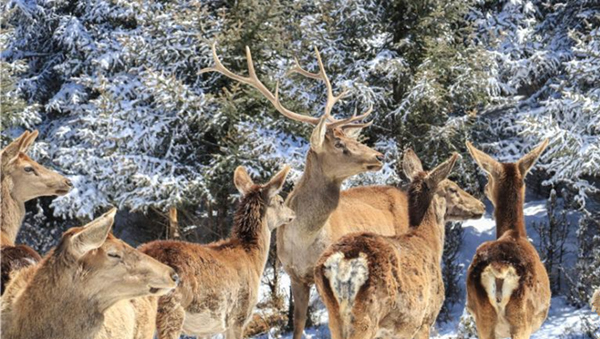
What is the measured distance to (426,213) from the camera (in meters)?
7.27

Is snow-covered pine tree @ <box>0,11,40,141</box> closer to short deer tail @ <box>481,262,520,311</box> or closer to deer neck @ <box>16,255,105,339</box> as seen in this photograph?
deer neck @ <box>16,255,105,339</box>

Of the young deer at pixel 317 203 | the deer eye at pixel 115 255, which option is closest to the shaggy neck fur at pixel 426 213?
the young deer at pixel 317 203

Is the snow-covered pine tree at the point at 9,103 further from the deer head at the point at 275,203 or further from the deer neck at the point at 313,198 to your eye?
the deer head at the point at 275,203

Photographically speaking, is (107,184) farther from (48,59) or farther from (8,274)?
(8,274)

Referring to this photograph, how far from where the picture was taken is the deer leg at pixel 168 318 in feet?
20.1

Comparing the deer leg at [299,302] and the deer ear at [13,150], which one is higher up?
the deer ear at [13,150]

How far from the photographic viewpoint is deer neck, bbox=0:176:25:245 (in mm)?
7627

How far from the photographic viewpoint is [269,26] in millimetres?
12250

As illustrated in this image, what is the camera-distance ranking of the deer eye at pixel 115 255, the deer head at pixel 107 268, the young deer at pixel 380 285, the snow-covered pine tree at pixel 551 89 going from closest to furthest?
the deer head at pixel 107 268 < the deer eye at pixel 115 255 < the young deer at pixel 380 285 < the snow-covered pine tree at pixel 551 89

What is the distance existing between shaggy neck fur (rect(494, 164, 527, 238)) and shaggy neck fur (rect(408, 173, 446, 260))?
565mm

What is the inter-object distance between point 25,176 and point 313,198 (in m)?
2.74

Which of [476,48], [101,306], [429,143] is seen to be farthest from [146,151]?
[101,306]

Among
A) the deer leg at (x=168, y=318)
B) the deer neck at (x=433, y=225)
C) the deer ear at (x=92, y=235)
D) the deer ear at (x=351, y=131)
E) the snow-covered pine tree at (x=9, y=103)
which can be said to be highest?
the deer ear at (x=92, y=235)

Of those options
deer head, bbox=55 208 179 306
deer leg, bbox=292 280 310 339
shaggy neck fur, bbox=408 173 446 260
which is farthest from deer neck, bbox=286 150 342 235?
deer head, bbox=55 208 179 306
